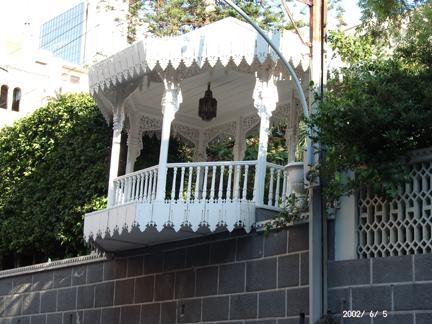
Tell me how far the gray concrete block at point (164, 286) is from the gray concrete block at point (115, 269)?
97cm

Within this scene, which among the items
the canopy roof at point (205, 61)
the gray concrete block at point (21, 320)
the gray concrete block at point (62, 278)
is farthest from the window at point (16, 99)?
the canopy roof at point (205, 61)

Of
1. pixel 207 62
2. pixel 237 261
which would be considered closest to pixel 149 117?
pixel 207 62

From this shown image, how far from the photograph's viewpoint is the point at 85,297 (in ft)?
46.0

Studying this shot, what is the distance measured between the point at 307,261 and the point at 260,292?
3.16ft

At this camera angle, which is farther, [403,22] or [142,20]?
[142,20]

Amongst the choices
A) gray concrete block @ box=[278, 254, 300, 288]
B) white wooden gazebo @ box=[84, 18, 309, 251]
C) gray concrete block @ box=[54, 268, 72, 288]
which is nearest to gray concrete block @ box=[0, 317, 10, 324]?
gray concrete block @ box=[54, 268, 72, 288]

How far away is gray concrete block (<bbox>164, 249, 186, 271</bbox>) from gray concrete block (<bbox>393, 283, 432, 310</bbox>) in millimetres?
4153

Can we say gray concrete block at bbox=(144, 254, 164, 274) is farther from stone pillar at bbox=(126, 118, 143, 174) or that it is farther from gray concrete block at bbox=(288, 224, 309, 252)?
gray concrete block at bbox=(288, 224, 309, 252)

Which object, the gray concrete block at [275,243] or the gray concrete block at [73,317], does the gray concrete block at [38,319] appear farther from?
the gray concrete block at [275,243]

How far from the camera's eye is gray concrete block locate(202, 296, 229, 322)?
11172 mm

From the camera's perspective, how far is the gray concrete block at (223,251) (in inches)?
448

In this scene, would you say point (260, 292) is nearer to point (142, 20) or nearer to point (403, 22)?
point (403, 22)

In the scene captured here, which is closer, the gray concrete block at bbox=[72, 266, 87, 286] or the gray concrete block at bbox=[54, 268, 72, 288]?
the gray concrete block at bbox=[72, 266, 87, 286]

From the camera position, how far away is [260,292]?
1067 centimetres
